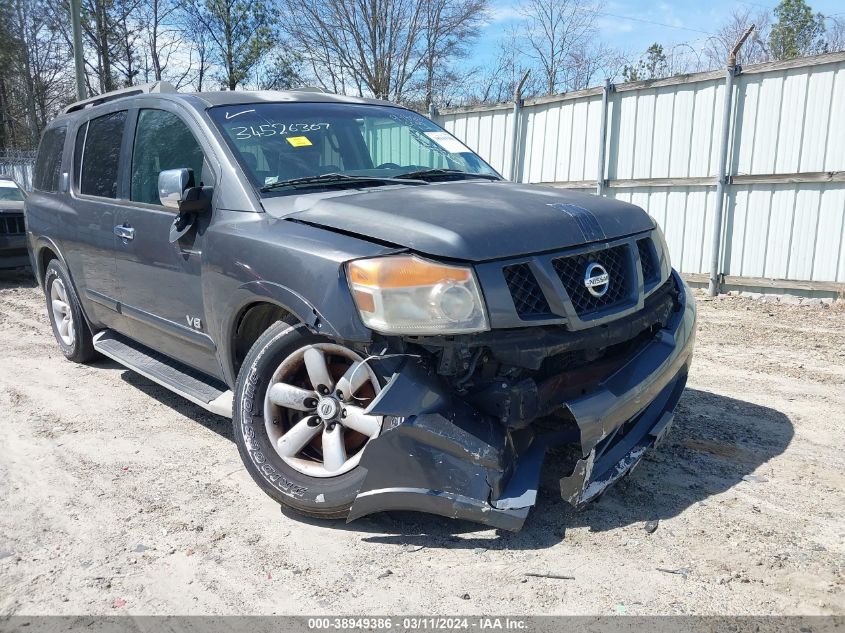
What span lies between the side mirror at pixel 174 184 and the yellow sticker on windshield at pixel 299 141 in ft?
1.81

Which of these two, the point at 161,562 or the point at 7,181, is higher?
the point at 7,181

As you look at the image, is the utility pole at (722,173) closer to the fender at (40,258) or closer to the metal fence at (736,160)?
the metal fence at (736,160)

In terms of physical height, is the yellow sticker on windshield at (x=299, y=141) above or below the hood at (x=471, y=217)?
above

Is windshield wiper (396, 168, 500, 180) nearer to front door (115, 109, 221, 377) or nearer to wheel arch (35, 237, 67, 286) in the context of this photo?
front door (115, 109, 221, 377)

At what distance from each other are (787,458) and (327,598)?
2.52 m

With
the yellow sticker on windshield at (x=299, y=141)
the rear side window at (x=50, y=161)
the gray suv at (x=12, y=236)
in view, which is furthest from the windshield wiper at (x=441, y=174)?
the gray suv at (x=12, y=236)

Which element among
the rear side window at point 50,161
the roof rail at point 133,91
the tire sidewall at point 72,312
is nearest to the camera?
the roof rail at point 133,91

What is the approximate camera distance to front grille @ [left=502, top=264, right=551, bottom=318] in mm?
2643

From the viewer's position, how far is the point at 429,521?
2971 millimetres

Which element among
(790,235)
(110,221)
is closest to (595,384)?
(110,221)

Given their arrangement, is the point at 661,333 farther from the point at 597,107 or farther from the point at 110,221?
the point at 597,107

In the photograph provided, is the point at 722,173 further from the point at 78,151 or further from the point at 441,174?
the point at 78,151

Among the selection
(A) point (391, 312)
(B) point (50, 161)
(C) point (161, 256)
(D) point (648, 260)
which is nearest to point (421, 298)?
(A) point (391, 312)

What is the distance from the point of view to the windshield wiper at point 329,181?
11.1 feet
